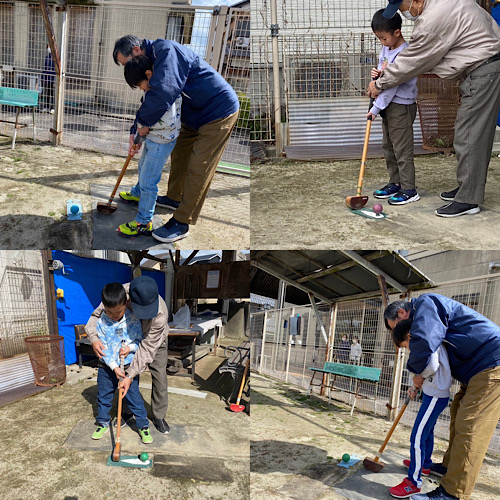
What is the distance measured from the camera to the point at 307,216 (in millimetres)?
4379

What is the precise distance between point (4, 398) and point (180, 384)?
1.87 meters

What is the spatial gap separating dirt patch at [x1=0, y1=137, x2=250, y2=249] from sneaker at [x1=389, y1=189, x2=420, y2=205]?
4.85 feet

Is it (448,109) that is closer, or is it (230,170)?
(448,109)

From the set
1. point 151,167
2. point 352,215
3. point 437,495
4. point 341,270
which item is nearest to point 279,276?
point 341,270

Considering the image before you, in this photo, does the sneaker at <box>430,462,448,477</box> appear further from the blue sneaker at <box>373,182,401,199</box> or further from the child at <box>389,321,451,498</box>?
the blue sneaker at <box>373,182,401,199</box>

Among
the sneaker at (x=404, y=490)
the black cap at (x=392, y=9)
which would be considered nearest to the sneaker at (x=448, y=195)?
Answer: the black cap at (x=392, y=9)

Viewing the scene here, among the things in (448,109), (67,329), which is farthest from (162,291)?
(448,109)

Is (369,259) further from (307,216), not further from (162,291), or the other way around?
(162,291)

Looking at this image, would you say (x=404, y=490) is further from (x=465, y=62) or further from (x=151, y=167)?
(x=465, y=62)

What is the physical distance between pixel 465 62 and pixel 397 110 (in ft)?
2.26

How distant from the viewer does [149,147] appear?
378 centimetres

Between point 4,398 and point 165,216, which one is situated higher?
point 165,216

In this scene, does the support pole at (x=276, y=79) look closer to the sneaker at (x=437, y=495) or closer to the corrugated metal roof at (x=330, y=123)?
the corrugated metal roof at (x=330, y=123)

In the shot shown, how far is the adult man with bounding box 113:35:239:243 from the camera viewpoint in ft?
11.1
